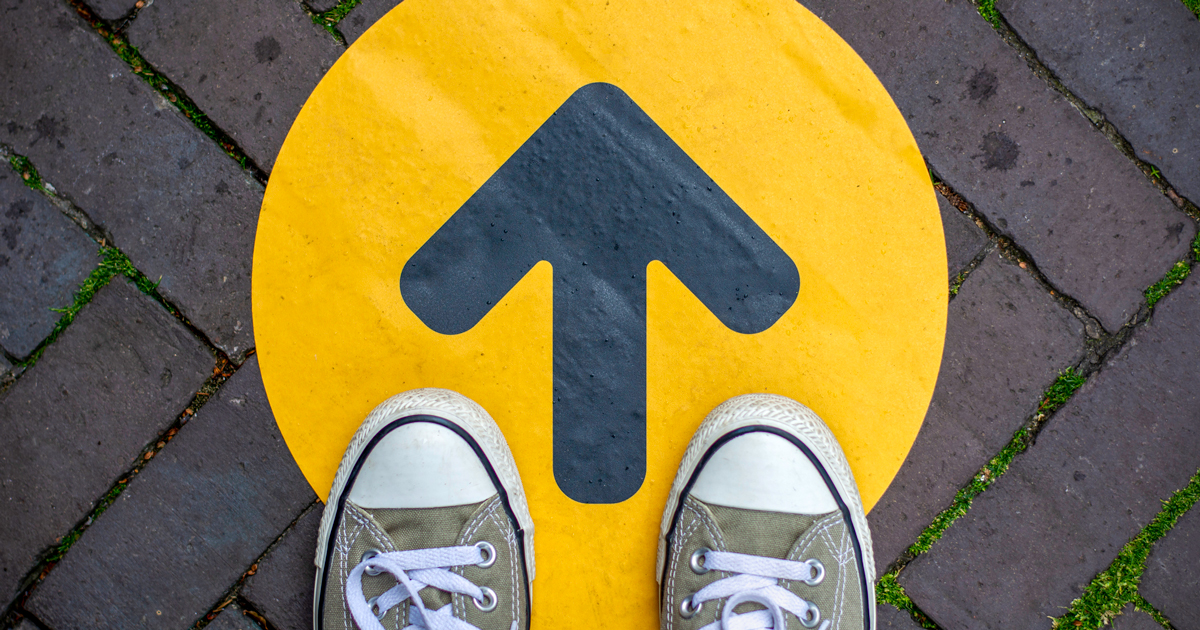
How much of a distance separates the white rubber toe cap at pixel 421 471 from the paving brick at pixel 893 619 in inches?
48.2

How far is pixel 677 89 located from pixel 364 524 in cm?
154

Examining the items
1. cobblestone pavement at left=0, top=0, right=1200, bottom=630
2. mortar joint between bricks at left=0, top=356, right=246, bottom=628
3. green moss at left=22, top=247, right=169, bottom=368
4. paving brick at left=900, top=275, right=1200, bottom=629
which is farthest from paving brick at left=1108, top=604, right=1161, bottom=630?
green moss at left=22, top=247, right=169, bottom=368

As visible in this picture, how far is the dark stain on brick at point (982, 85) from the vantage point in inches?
66.6

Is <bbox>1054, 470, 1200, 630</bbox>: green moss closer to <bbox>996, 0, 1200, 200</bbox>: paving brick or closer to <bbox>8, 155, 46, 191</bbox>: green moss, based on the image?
<bbox>996, 0, 1200, 200</bbox>: paving brick

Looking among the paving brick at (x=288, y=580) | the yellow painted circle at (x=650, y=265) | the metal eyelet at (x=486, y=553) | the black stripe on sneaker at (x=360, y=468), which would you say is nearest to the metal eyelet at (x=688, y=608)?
the yellow painted circle at (x=650, y=265)

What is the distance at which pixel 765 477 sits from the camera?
157 centimetres

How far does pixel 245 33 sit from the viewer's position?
1700mm

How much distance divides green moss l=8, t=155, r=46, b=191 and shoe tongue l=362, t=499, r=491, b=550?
1.48m

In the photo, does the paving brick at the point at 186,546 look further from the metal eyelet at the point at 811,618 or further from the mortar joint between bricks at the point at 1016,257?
the mortar joint between bricks at the point at 1016,257

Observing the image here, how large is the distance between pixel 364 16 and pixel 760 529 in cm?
188

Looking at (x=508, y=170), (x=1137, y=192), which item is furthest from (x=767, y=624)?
(x=1137, y=192)

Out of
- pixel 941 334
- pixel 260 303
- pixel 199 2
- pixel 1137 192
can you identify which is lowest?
pixel 260 303

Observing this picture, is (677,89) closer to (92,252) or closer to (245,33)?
(245,33)

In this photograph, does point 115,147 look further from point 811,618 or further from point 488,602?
point 811,618
